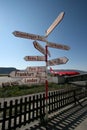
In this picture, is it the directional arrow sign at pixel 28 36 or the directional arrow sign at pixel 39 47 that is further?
the directional arrow sign at pixel 39 47

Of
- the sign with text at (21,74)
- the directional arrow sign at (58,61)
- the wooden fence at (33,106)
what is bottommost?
the wooden fence at (33,106)

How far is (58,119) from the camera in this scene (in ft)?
26.6

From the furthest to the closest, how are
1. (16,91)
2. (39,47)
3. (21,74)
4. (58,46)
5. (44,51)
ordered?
(16,91)
(58,46)
(44,51)
(39,47)
(21,74)

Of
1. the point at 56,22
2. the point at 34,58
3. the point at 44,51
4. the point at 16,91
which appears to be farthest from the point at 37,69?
the point at 16,91

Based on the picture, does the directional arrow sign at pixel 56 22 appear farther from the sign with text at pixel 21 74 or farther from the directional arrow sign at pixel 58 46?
the sign with text at pixel 21 74

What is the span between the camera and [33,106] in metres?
7.68

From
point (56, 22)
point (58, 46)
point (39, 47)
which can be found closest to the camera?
point (56, 22)

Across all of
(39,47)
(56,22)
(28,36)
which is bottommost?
(39,47)

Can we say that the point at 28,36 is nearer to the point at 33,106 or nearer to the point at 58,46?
the point at 58,46

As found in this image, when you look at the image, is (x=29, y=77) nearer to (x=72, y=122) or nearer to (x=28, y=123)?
(x=28, y=123)

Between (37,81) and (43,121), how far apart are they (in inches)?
66.3

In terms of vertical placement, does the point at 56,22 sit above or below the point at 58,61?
above

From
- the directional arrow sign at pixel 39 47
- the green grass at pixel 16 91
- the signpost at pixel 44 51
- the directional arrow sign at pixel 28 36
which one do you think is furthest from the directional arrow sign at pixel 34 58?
the green grass at pixel 16 91

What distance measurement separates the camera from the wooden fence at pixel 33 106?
656 centimetres
